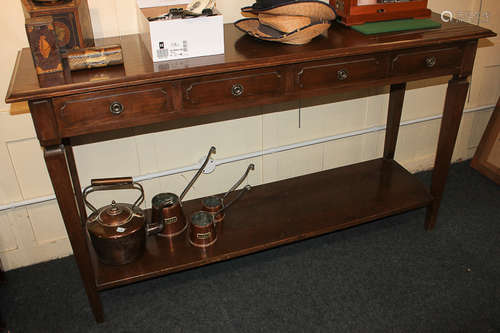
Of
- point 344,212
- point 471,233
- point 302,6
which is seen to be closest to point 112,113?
point 302,6

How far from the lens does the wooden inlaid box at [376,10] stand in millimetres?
1875

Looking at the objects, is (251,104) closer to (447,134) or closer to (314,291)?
(314,291)

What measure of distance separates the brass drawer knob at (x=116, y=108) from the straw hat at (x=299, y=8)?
0.65m

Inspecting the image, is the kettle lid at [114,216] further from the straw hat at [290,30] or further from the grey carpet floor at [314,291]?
the straw hat at [290,30]

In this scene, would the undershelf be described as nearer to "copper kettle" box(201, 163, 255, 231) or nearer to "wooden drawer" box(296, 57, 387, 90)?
"copper kettle" box(201, 163, 255, 231)

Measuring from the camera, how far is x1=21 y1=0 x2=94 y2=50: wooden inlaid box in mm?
1465

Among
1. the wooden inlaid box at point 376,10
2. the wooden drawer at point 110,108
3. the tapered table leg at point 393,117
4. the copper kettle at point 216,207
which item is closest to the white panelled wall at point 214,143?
the tapered table leg at point 393,117

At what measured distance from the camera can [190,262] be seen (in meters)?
1.88

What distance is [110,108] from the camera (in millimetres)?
1478

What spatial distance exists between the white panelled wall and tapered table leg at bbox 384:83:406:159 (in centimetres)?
8

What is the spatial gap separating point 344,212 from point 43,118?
1.36 meters

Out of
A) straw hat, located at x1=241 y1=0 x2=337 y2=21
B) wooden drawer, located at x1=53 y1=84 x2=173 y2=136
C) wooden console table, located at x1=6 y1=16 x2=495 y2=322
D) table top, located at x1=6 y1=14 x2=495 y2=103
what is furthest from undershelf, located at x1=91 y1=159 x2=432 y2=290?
straw hat, located at x1=241 y1=0 x2=337 y2=21

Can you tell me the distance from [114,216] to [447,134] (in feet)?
4.90

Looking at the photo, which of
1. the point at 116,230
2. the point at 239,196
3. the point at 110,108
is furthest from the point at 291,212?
the point at 110,108
